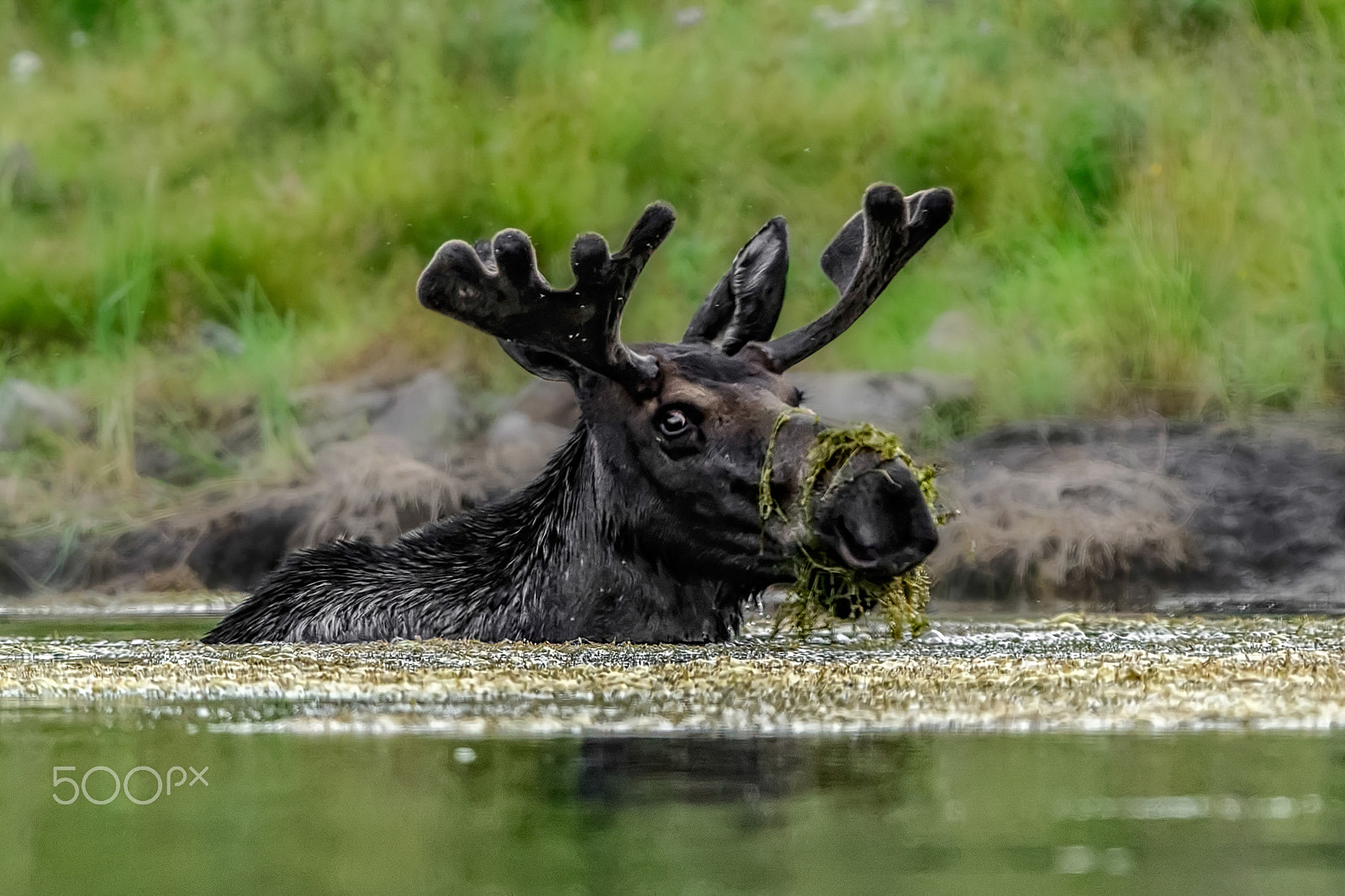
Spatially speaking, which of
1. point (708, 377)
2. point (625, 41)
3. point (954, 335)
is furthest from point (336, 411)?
point (708, 377)

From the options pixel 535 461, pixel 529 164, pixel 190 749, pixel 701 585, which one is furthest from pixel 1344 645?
pixel 529 164

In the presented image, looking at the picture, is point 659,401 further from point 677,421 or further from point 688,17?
point 688,17

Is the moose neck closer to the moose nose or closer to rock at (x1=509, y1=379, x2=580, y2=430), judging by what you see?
the moose nose

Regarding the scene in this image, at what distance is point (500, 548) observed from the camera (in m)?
6.33

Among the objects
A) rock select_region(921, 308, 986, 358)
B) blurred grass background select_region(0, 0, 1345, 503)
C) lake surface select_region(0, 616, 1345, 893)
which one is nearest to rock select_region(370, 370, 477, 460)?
blurred grass background select_region(0, 0, 1345, 503)

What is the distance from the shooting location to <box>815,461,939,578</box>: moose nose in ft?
17.0

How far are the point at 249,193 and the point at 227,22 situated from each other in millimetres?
2136

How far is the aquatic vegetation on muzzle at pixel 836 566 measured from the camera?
17.4 ft

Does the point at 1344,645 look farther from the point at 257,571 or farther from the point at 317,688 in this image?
the point at 257,571

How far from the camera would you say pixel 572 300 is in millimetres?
5914

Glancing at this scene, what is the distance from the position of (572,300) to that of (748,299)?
2.51 feet

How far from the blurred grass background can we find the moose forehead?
5665 millimetres

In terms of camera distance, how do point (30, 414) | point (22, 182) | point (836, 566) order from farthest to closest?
1. point (22, 182)
2. point (30, 414)
3. point (836, 566)

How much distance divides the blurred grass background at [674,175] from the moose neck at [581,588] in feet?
18.9
